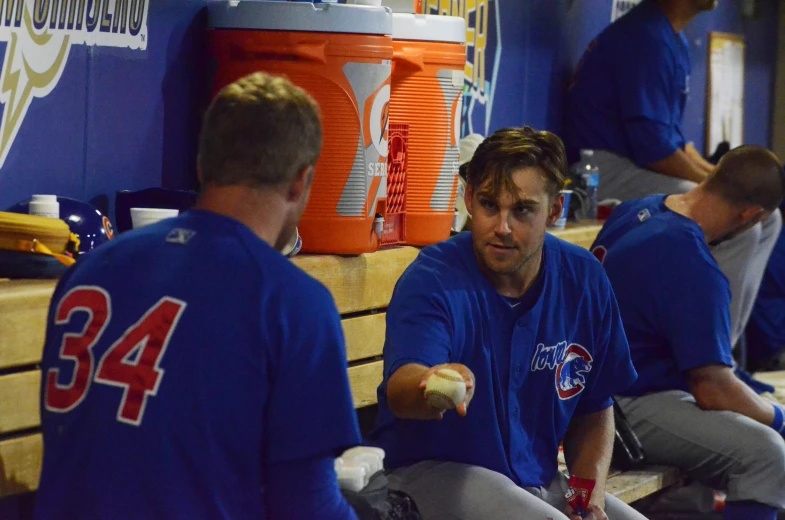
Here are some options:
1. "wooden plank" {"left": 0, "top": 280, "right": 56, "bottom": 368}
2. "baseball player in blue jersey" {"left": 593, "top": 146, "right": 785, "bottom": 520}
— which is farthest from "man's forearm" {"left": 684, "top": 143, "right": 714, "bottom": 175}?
"wooden plank" {"left": 0, "top": 280, "right": 56, "bottom": 368}

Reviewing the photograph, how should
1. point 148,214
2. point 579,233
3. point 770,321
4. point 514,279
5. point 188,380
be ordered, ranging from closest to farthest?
1. point 188,380
2. point 514,279
3. point 148,214
4. point 579,233
5. point 770,321

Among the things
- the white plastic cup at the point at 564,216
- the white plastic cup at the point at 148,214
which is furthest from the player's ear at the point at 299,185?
Result: the white plastic cup at the point at 564,216

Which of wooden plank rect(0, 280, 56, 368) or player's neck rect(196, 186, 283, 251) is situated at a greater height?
player's neck rect(196, 186, 283, 251)

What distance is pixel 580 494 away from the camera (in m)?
2.65

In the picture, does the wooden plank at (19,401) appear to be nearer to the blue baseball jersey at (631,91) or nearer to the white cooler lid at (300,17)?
the white cooler lid at (300,17)

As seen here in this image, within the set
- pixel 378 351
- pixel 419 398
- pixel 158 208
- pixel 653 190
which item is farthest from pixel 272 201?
pixel 653 190

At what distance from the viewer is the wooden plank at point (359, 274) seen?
3.14 metres

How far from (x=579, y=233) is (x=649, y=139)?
901 mm

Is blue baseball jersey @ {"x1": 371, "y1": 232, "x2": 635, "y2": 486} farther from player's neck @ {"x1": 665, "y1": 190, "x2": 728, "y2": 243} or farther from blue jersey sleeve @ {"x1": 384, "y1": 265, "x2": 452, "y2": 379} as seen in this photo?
player's neck @ {"x1": 665, "y1": 190, "x2": 728, "y2": 243}

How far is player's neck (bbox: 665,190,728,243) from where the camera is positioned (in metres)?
3.57

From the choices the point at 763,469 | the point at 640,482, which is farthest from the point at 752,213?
the point at 640,482

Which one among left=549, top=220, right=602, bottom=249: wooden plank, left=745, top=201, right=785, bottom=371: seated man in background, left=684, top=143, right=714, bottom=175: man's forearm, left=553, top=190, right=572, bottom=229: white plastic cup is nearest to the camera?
left=549, top=220, right=602, bottom=249: wooden plank

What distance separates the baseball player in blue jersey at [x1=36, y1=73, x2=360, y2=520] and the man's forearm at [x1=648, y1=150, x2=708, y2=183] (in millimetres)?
3715

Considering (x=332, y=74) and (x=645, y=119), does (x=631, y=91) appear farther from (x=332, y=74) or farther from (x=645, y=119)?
(x=332, y=74)
